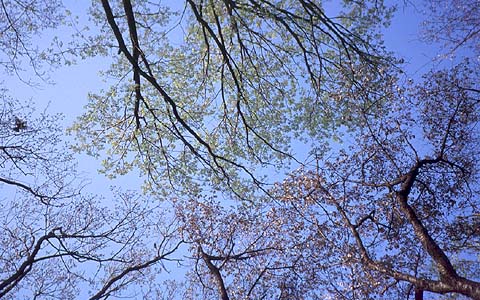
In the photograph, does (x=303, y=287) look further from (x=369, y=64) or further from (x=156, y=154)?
(x=369, y=64)

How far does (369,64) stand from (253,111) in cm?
263

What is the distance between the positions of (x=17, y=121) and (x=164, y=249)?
5070 mm

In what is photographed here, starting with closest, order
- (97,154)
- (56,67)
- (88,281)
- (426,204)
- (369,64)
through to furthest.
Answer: (56,67) → (369,64) → (426,204) → (97,154) → (88,281)

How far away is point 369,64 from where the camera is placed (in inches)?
262

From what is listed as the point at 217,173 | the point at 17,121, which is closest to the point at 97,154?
the point at 17,121

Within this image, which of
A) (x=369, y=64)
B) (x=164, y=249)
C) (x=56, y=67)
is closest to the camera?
(x=56, y=67)

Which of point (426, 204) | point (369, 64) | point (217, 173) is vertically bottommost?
point (426, 204)

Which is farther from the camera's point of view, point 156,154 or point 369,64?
point 156,154

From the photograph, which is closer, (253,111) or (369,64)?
(369,64)

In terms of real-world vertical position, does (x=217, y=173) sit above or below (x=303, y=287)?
above

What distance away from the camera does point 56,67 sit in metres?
6.22

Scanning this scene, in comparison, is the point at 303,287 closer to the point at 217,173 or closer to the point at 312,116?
the point at 217,173

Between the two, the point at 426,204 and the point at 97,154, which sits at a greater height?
the point at 97,154

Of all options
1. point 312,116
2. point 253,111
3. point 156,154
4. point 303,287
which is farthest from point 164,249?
point 312,116
